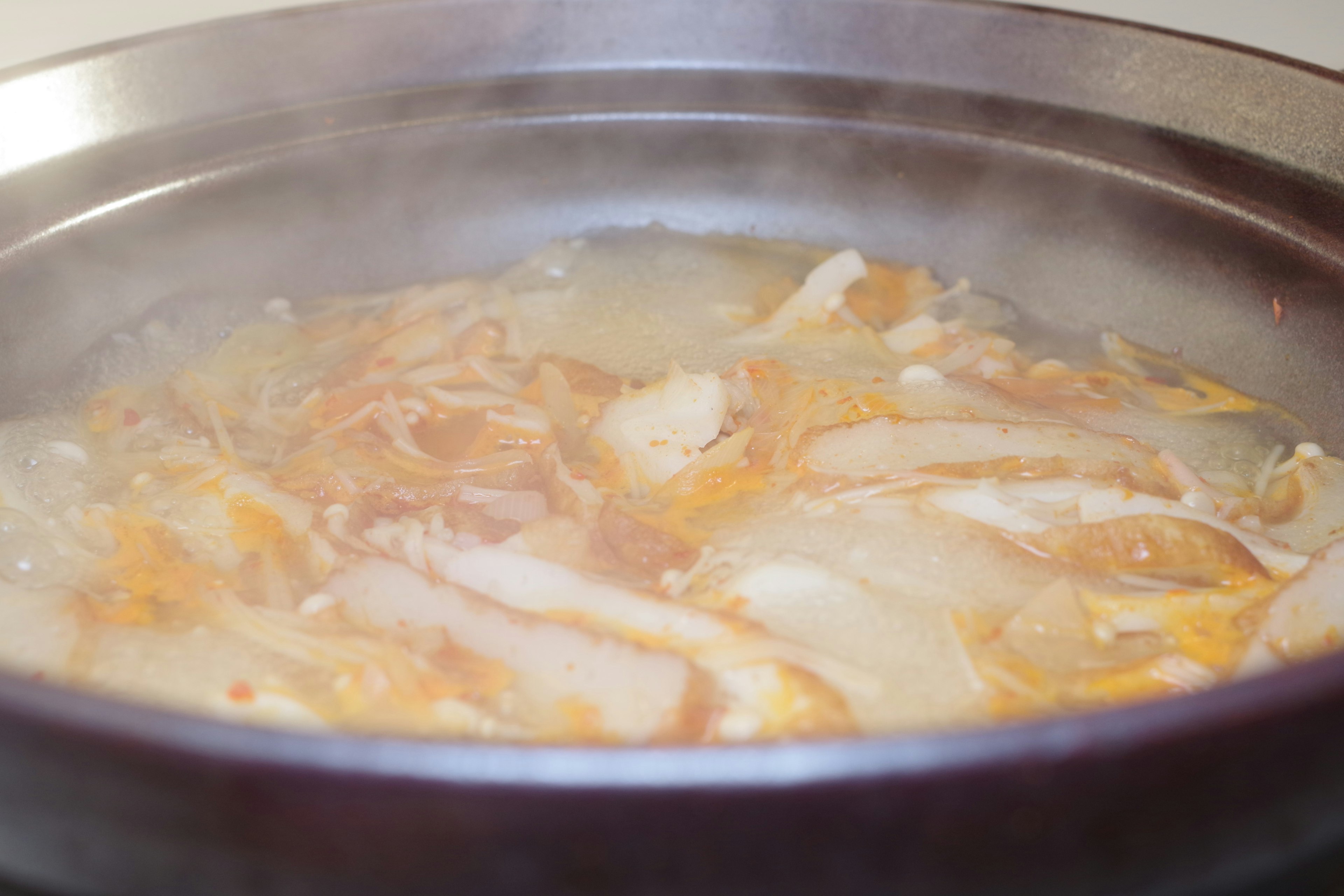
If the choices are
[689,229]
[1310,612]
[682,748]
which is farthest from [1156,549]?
[689,229]

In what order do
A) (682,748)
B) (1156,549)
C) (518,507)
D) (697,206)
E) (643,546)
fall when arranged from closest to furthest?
(682,748)
(1156,549)
(643,546)
(518,507)
(697,206)

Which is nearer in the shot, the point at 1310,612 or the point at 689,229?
the point at 1310,612

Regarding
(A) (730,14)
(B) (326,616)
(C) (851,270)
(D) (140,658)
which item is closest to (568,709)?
(B) (326,616)

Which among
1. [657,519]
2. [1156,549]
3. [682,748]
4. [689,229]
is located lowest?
[682,748]

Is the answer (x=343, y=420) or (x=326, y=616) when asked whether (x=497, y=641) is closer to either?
(x=326, y=616)

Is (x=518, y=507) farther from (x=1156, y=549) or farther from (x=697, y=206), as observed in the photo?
(x=697, y=206)

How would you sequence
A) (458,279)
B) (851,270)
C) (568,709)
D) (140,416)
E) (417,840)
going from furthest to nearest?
(458,279)
(851,270)
(140,416)
(568,709)
(417,840)

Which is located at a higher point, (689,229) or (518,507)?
(689,229)

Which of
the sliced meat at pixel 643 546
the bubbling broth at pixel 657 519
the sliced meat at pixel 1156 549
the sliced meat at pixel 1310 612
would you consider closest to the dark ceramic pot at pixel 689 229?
the bubbling broth at pixel 657 519

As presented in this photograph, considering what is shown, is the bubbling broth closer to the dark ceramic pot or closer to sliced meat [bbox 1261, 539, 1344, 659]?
sliced meat [bbox 1261, 539, 1344, 659]
